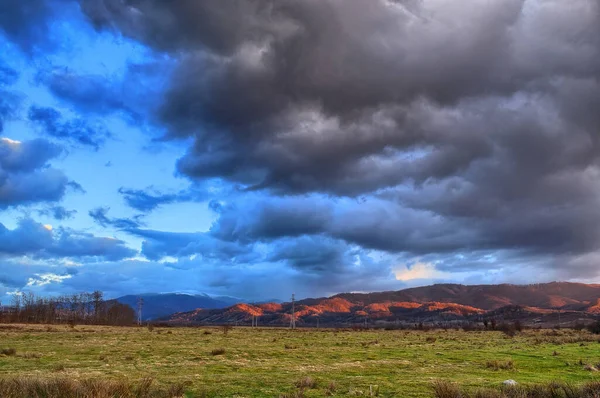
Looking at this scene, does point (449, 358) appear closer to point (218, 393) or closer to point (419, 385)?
point (419, 385)

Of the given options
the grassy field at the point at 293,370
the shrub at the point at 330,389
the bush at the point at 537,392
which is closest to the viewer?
the bush at the point at 537,392

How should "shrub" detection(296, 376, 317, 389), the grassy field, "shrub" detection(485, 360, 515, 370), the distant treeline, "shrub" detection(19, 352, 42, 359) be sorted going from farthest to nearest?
the distant treeline < "shrub" detection(19, 352, 42, 359) < "shrub" detection(485, 360, 515, 370) < "shrub" detection(296, 376, 317, 389) < the grassy field

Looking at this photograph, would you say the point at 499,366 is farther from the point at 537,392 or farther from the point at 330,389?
the point at 537,392

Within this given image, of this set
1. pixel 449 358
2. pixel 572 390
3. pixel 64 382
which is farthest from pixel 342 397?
pixel 449 358

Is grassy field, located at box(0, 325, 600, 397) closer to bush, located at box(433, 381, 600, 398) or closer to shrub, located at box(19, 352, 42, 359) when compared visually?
shrub, located at box(19, 352, 42, 359)

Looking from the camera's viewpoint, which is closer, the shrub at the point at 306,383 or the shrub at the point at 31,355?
the shrub at the point at 306,383

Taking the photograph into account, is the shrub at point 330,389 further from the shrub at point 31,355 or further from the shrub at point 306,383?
the shrub at point 31,355

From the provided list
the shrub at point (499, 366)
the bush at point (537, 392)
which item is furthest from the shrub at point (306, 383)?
the shrub at point (499, 366)

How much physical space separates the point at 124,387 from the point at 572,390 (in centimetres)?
1369

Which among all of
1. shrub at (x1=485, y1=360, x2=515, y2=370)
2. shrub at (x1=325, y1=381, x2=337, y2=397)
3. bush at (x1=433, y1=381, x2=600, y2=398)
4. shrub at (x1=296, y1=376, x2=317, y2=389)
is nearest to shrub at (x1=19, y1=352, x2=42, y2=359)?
shrub at (x1=296, y1=376, x2=317, y2=389)

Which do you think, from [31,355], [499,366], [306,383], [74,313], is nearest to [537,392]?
[306,383]

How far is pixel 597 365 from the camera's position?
26906mm

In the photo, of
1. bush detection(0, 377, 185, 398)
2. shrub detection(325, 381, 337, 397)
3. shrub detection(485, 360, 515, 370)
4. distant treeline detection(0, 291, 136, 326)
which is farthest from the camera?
distant treeline detection(0, 291, 136, 326)

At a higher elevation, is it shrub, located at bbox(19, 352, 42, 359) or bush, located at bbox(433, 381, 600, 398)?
bush, located at bbox(433, 381, 600, 398)
